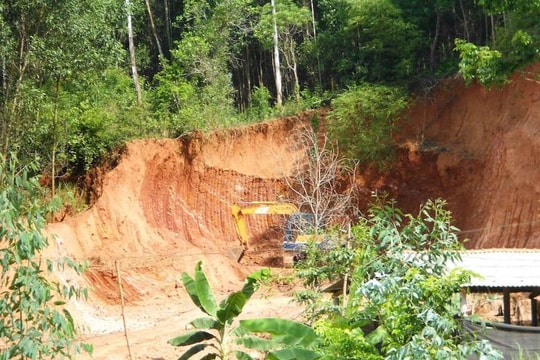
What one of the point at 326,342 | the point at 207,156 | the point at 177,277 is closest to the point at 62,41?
the point at 177,277

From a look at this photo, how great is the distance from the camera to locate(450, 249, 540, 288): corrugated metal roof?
13797 mm

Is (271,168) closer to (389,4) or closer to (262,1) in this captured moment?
(389,4)

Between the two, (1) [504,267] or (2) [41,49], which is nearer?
(1) [504,267]

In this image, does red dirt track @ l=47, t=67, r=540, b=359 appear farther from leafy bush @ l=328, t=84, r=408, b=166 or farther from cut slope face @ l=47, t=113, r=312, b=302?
leafy bush @ l=328, t=84, r=408, b=166

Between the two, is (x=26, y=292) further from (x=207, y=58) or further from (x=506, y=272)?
(x=207, y=58)

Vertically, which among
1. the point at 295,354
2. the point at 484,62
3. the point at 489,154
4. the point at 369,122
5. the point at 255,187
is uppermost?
the point at 484,62

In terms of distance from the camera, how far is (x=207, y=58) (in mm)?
35531

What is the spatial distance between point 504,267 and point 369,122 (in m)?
14.9

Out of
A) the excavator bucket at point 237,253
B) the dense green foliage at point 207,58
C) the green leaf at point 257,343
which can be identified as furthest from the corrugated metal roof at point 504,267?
the excavator bucket at point 237,253

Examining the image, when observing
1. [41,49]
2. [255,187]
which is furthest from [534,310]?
[255,187]

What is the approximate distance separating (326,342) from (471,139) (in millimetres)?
→ 18824

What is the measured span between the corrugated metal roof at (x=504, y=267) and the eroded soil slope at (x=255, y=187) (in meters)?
6.66

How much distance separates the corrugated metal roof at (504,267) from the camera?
13.8m

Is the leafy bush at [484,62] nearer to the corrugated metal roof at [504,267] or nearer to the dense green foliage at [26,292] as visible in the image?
the corrugated metal roof at [504,267]
